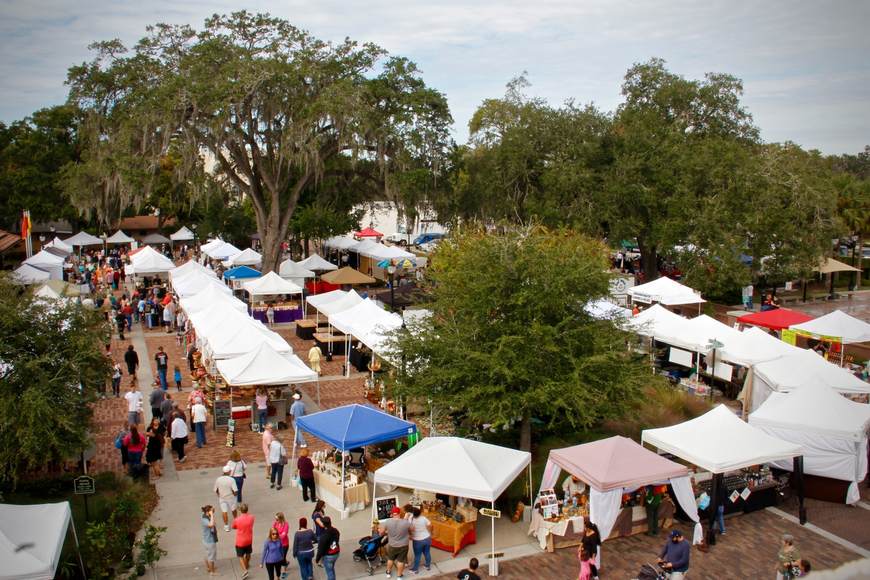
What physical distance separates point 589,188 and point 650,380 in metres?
21.1

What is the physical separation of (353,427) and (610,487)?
4478 millimetres

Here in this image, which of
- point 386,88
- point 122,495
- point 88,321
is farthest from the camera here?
point 386,88

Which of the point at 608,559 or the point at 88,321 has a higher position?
the point at 88,321

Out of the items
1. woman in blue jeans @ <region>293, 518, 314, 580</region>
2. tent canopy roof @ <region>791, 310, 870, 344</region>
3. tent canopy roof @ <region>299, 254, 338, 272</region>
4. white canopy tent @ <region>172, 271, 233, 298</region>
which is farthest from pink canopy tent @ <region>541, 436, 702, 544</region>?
tent canopy roof @ <region>299, 254, 338, 272</region>

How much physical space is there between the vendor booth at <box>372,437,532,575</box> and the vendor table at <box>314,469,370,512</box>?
1378 millimetres

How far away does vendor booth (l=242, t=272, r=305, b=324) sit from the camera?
27703 mm

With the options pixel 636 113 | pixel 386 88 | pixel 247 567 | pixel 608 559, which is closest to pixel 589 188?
pixel 636 113

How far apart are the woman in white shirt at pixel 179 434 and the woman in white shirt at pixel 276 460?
2189 mm

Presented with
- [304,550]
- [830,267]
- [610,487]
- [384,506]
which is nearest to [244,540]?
[304,550]

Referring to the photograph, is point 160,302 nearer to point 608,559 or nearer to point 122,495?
point 122,495

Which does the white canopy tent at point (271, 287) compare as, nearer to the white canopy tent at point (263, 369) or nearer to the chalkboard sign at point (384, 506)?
the white canopy tent at point (263, 369)

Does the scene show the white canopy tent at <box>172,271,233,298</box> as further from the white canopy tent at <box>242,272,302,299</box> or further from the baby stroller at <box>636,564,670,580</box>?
the baby stroller at <box>636,564,670,580</box>

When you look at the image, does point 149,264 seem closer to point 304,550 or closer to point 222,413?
point 222,413

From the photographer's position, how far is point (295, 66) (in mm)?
31625
